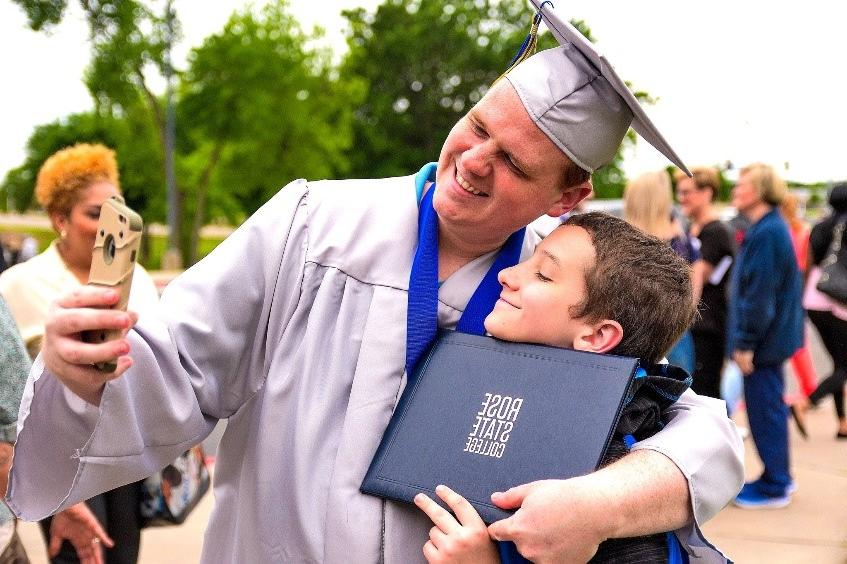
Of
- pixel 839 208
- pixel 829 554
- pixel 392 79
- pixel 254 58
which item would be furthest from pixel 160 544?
pixel 392 79

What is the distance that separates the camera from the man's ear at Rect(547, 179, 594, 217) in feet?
6.20

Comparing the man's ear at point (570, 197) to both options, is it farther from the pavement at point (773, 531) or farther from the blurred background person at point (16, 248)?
the blurred background person at point (16, 248)

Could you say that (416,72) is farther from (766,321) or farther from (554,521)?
(554,521)

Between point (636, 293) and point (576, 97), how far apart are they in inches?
14.9

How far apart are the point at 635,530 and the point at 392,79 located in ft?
129

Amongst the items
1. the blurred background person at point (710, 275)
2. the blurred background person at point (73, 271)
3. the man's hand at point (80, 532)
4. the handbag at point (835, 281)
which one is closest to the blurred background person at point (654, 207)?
the blurred background person at point (710, 275)

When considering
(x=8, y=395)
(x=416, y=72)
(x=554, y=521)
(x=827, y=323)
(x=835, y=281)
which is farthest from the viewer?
(x=416, y=72)

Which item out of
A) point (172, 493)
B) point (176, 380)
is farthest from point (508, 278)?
point (172, 493)

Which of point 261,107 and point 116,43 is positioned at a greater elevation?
point 116,43

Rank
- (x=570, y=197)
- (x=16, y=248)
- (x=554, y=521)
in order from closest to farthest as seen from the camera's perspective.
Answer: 1. (x=554, y=521)
2. (x=570, y=197)
3. (x=16, y=248)

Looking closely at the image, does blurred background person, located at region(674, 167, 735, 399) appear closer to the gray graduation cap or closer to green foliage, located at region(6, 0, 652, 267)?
the gray graduation cap

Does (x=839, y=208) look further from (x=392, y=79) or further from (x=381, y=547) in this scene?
(x=392, y=79)

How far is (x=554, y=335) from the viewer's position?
1723 mm

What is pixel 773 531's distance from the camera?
5.05m
